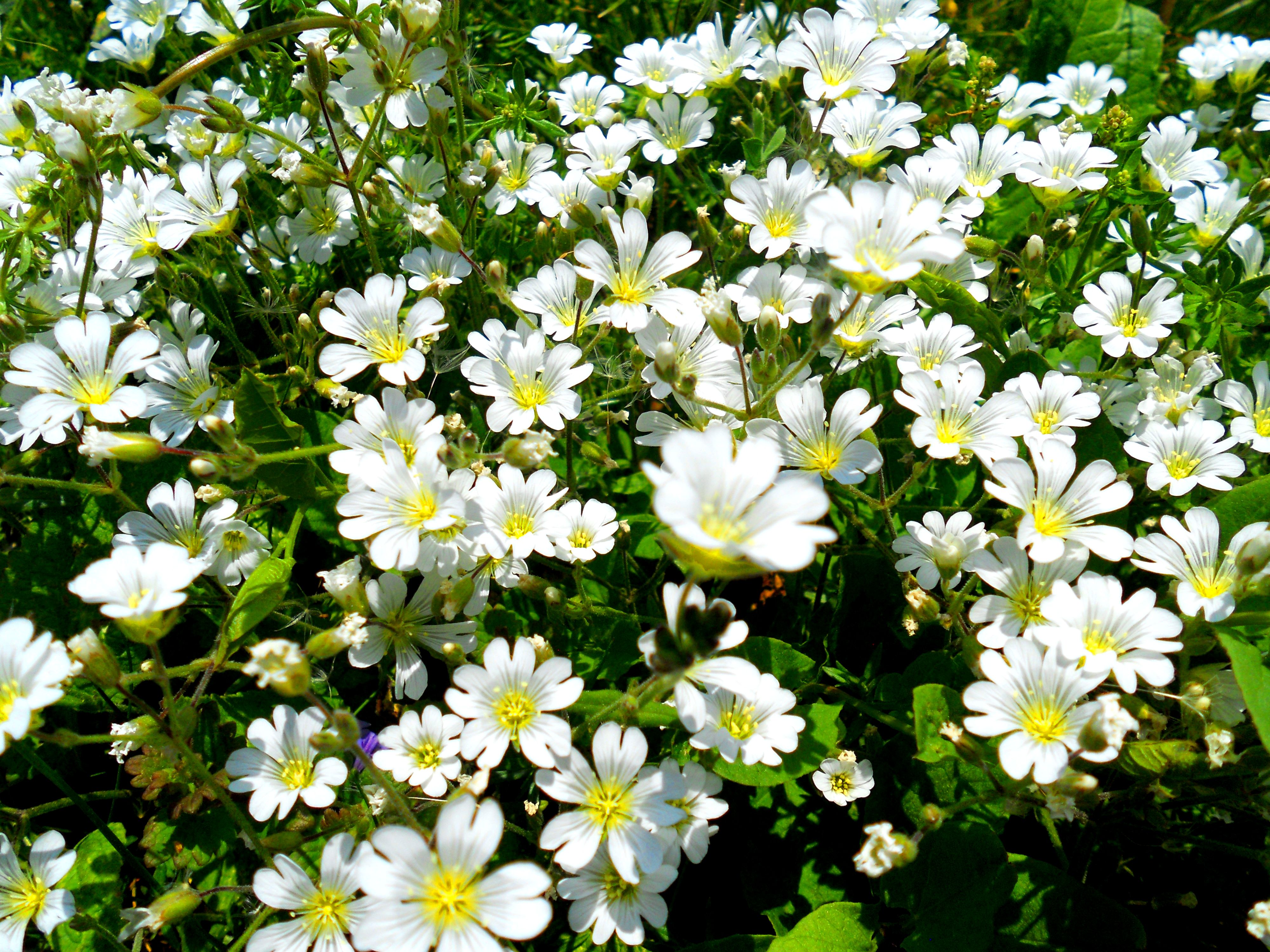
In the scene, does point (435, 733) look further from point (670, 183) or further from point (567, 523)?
point (670, 183)

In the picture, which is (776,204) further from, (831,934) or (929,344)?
(831,934)

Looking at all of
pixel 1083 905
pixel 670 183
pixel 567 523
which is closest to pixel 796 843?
pixel 1083 905

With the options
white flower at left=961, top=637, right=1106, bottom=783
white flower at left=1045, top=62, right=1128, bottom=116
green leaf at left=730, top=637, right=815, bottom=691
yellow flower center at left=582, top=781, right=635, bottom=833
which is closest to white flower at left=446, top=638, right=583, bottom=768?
yellow flower center at left=582, top=781, right=635, bottom=833

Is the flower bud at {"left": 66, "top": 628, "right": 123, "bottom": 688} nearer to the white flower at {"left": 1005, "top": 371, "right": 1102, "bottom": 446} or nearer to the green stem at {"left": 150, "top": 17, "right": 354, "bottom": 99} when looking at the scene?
the green stem at {"left": 150, "top": 17, "right": 354, "bottom": 99}

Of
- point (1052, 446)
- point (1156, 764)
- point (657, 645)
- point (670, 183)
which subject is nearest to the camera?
point (657, 645)

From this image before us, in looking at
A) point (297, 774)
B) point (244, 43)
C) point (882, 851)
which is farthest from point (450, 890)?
point (244, 43)
